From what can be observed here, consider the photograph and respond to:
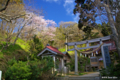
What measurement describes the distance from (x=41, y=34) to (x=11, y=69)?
15618mm

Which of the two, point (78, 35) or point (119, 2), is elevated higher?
point (78, 35)

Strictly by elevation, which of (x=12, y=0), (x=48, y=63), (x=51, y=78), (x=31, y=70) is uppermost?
(x=12, y=0)

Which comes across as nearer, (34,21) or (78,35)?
(34,21)

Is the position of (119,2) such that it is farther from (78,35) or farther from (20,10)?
(78,35)

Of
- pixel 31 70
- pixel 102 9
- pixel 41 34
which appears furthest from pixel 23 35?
pixel 102 9

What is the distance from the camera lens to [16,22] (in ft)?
52.0

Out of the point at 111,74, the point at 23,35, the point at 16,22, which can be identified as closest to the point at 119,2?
the point at 111,74

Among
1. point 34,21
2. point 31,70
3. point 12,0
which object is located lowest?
point 31,70

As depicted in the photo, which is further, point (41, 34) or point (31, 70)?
point (41, 34)

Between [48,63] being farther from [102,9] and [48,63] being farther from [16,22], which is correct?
[16,22]

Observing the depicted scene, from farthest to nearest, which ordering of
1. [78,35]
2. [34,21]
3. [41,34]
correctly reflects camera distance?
[78,35] → [41,34] → [34,21]

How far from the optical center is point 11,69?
661 cm

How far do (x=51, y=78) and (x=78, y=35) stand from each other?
23.7 metres

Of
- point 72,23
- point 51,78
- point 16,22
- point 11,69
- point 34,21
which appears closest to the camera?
point 11,69
